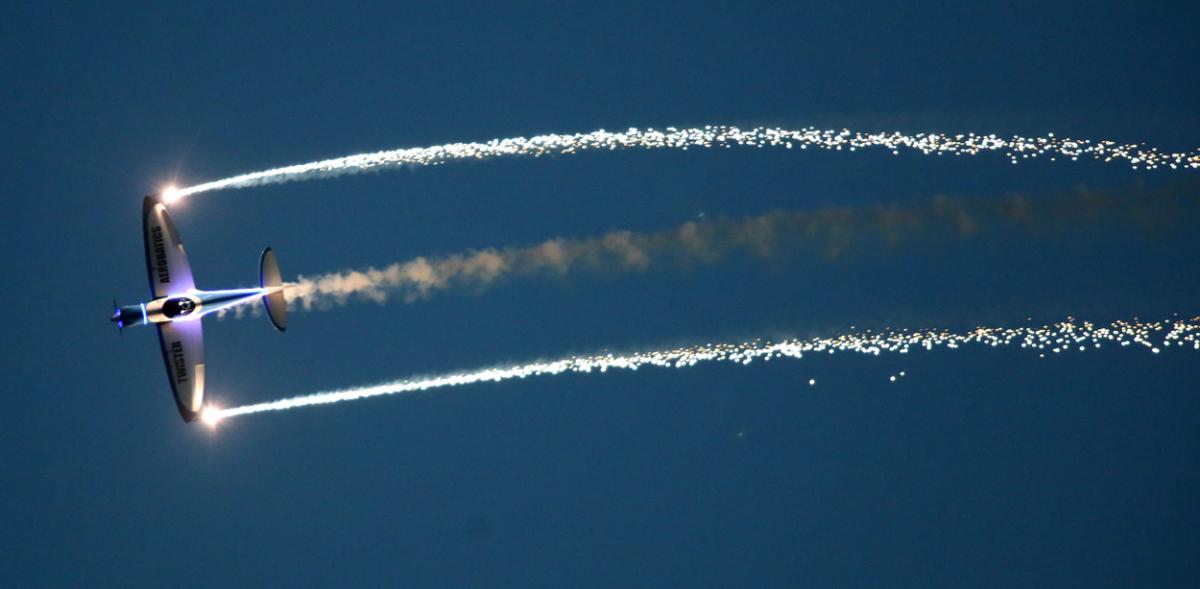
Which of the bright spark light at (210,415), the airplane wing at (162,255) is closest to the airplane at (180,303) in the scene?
the airplane wing at (162,255)

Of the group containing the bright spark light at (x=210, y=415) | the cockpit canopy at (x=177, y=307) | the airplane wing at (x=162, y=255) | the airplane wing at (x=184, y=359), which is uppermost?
the airplane wing at (x=162, y=255)

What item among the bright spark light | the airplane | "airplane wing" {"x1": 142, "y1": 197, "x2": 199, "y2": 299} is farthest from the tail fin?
the bright spark light

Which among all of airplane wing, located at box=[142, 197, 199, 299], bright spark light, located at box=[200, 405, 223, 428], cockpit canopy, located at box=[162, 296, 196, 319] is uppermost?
airplane wing, located at box=[142, 197, 199, 299]

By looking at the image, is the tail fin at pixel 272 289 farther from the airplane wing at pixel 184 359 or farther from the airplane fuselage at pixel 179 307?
the airplane wing at pixel 184 359

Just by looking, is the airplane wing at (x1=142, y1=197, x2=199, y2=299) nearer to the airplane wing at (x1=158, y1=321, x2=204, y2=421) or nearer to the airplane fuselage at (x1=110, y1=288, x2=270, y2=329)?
the airplane fuselage at (x1=110, y1=288, x2=270, y2=329)

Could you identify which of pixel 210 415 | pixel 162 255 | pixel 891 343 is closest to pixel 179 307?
pixel 162 255

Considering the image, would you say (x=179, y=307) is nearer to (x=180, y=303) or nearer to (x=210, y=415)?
(x=180, y=303)
